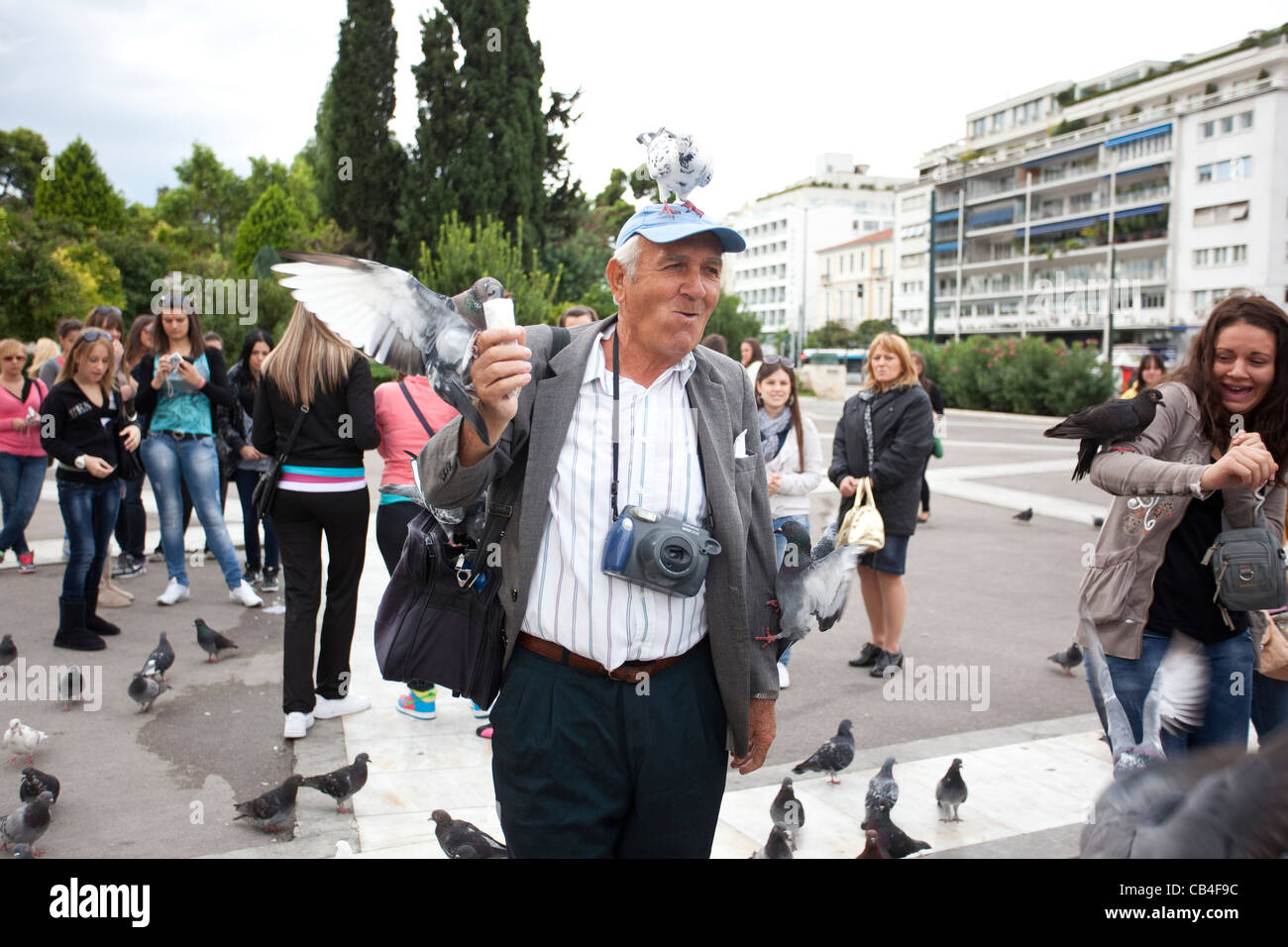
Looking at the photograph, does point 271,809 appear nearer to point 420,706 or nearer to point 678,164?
point 420,706

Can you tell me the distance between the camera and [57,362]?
8.69 meters

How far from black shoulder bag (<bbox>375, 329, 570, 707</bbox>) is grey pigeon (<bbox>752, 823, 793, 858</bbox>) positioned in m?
1.75

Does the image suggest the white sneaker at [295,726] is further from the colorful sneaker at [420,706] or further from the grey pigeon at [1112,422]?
the grey pigeon at [1112,422]

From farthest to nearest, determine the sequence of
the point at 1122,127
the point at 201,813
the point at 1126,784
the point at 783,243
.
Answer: the point at 783,243, the point at 1122,127, the point at 201,813, the point at 1126,784

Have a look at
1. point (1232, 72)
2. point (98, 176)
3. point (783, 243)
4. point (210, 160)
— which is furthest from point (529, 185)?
point (783, 243)

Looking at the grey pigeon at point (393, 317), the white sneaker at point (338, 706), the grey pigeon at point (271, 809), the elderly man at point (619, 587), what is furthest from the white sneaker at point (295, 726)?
the grey pigeon at point (393, 317)

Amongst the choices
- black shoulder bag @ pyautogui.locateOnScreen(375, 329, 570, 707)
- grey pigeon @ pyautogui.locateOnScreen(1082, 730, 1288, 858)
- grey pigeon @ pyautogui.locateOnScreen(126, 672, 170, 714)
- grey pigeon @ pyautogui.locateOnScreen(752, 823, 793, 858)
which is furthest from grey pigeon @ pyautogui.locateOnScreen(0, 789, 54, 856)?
grey pigeon @ pyautogui.locateOnScreen(1082, 730, 1288, 858)

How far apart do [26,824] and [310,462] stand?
6.43 ft

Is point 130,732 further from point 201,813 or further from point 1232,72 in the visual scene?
point 1232,72

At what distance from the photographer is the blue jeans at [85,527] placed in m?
6.07

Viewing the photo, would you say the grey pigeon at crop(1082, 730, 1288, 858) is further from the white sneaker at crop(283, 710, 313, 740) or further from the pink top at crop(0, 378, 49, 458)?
the pink top at crop(0, 378, 49, 458)

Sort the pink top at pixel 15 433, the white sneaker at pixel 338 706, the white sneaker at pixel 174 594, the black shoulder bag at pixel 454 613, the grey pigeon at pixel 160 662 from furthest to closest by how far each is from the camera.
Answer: the pink top at pixel 15 433 → the white sneaker at pixel 174 594 → the grey pigeon at pixel 160 662 → the white sneaker at pixel 338 706 → the black shoulder bag at pixel 454 613

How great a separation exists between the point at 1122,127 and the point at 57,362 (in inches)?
2968

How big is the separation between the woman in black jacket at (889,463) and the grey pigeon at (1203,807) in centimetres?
399
